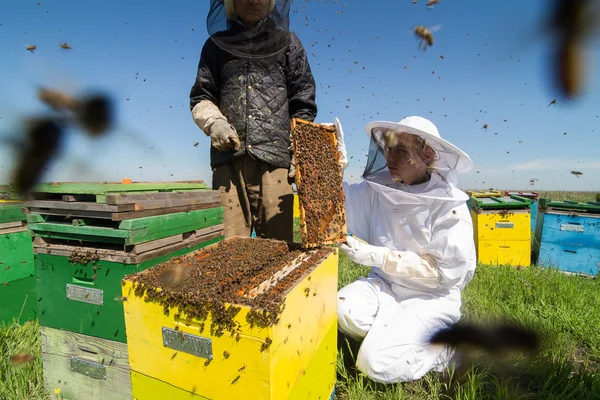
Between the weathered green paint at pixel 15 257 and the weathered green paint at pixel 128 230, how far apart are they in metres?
1.07

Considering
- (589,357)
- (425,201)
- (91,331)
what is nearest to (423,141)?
(425,201)

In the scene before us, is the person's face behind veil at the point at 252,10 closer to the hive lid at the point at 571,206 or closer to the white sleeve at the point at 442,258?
the white sleeve at the point at 442,258

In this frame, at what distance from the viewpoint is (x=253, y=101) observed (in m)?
2.86

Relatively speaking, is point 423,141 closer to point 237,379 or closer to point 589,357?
point 237,379

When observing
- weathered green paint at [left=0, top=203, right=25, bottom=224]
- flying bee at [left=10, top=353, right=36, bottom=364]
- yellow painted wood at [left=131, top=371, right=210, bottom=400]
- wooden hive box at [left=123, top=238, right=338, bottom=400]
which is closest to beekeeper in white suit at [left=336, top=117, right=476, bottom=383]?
wooden hive box at [left=123, top=238, right=338, bottom=400]

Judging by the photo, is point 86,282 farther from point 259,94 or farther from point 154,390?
point 259,94

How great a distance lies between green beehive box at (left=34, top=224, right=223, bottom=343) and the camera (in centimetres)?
177

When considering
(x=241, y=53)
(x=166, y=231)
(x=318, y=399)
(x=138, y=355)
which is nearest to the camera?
(x=138, y=355)

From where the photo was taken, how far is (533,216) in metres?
8.06

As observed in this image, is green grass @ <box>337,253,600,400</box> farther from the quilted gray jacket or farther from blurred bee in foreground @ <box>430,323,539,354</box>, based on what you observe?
the quilted gray jacket

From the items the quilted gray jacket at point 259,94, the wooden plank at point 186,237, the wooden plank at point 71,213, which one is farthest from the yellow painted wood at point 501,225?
the wooden plank at point 71,213

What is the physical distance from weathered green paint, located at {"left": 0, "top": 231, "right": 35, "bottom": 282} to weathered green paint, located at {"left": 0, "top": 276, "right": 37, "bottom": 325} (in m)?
0.06

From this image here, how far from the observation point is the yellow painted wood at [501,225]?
211 inches

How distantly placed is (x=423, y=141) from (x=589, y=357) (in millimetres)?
2249
